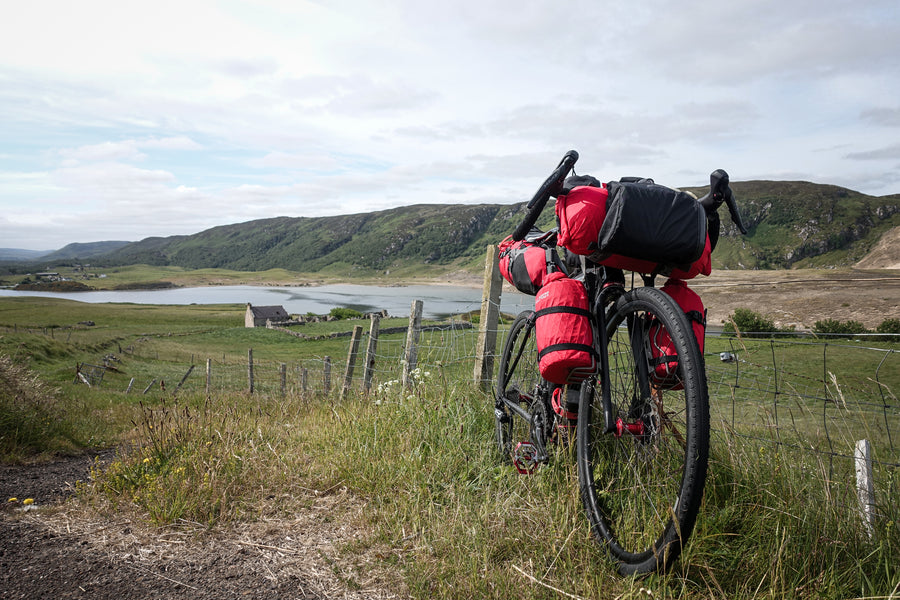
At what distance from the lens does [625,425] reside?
7.85 feet

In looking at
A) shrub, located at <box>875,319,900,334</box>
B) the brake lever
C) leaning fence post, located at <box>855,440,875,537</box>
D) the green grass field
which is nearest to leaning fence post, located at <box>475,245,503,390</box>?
the green grass field

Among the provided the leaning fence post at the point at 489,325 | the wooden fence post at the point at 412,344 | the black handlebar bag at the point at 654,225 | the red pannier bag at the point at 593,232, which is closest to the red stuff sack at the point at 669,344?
the red pannier bag at the point at 593,232

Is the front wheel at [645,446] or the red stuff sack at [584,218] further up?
the red stuff sack at [584,218]

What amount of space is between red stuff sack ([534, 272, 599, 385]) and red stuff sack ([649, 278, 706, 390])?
0.28 metres

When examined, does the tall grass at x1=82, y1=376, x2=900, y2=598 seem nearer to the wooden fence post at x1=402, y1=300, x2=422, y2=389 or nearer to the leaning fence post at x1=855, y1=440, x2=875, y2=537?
the leaning fence post at x1=855, y1=440, x2=875, y2=537

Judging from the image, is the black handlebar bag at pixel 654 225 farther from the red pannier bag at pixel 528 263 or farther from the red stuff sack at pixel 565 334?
the red pannier bag at pixel 528 263

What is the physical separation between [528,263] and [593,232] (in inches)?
34.5

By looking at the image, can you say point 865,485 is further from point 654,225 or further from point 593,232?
point 593,232

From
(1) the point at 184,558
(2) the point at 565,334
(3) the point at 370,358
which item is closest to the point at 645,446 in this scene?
(2) the point at 565,334

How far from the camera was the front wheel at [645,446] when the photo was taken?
1893mm

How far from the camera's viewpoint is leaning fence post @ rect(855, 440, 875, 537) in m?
2.29

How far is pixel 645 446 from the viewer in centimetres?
241

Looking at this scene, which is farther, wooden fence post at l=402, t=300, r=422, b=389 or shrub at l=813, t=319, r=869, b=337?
wooden fence post at l=402, t=300, r=422, b=389

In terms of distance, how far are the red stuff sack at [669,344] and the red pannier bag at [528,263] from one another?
2.65ft
